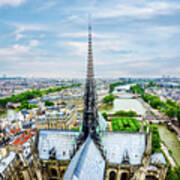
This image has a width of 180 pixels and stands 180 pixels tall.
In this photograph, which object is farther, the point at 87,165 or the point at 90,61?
the point at 90,61

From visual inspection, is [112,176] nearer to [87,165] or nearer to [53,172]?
[53,172]

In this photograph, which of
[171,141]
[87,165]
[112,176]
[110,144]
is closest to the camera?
[87,165]

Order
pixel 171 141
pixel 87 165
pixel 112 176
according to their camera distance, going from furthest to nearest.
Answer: pixel 171 141 → pixel 112 176 → pixel 87 165

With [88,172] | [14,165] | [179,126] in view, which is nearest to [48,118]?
[14,165]

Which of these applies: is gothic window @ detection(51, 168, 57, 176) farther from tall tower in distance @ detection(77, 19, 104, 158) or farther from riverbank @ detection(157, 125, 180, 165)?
riverbank @ detection(157, 125, 180, 165)

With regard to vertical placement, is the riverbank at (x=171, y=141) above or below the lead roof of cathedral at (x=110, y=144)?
below

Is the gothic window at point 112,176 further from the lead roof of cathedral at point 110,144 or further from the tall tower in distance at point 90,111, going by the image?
the tall tower in distance at point 90,111

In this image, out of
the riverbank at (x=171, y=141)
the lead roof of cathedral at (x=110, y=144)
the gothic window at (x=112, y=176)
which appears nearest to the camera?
the lead roof of cathedral at (x=110, y=144)

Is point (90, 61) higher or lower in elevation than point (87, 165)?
higher

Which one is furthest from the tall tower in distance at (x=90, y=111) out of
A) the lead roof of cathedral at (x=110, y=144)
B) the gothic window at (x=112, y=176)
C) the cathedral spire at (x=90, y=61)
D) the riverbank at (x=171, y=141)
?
the riverbank at (x=171, y=141)

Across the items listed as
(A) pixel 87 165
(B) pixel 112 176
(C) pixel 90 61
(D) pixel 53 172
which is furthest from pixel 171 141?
(C) pixel 90 61

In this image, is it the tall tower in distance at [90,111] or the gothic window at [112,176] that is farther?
the gothic window at [112,176]
